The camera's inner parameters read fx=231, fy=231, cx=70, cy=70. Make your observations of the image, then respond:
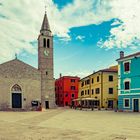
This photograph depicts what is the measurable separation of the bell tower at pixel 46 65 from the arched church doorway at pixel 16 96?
17.3ft

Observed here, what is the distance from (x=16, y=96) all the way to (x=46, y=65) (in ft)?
33.3

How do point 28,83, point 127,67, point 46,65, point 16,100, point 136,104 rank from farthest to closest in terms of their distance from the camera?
point 46,65
point 28,83
point 16,100
point 127,67
point 136,104

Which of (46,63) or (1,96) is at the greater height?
(46,63)

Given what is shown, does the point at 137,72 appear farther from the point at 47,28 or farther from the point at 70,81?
the point at 70,81

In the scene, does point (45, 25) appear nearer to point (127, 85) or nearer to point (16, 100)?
point (16, 100)

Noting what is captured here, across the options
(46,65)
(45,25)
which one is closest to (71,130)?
(46,65)

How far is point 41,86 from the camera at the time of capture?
4997 cm

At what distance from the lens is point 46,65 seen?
5219cm

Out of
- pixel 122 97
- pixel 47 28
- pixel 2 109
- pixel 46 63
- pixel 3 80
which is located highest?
pixel 47 28

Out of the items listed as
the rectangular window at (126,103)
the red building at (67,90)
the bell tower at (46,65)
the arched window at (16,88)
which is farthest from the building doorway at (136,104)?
the red building at (67,90)

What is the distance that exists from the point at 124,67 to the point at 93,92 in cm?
1763

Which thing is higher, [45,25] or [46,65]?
[45,25]

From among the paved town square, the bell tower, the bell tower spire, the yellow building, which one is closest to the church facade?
the bell tower

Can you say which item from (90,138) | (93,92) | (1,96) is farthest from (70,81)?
(90,138)
